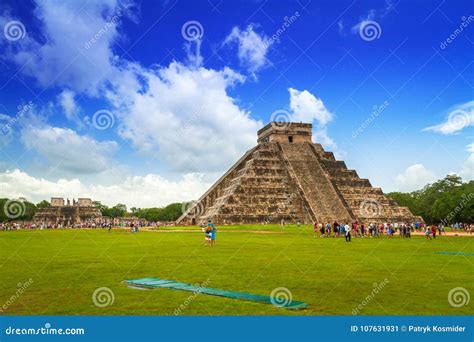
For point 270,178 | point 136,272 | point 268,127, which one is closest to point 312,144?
point 268,127

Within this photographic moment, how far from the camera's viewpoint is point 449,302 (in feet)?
27.0

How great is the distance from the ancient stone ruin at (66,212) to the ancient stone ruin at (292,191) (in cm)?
4137

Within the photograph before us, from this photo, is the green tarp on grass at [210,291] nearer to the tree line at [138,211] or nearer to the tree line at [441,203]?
the tree line at [441,203]

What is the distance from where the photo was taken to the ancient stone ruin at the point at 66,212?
297 feet

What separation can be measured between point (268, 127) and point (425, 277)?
175 ft

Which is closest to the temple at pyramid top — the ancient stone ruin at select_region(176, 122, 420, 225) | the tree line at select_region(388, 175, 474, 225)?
the ancient stone ruin at select_region(176, 122, 420, 225)

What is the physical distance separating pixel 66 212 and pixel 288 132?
53.1m

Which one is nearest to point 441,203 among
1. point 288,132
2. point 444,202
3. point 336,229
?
point 444,202

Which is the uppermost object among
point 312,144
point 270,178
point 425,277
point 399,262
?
point 312,144

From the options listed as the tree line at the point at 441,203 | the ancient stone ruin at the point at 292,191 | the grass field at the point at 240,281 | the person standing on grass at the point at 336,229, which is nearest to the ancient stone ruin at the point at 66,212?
the tree line at the point at 441,203

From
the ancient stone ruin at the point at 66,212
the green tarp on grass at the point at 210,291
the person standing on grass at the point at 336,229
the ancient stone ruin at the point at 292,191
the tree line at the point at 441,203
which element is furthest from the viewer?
the ancient stone ruin at the point at 66,212

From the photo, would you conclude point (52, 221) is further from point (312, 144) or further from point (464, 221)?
point (464, 221)

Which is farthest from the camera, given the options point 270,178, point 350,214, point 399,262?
point 270,178

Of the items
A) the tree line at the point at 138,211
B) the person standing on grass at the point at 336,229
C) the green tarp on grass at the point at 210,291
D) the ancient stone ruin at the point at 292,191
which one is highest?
the tree line at the point at 138,211
